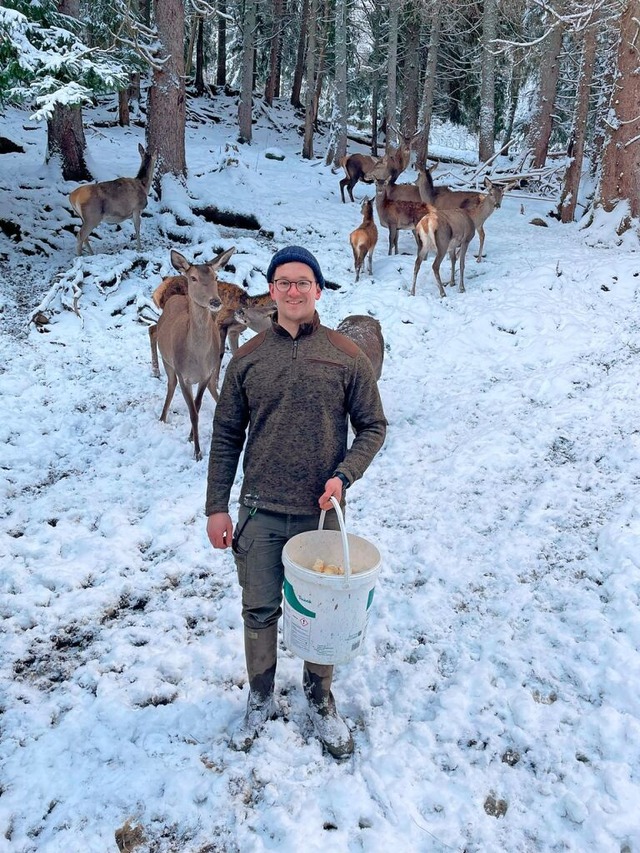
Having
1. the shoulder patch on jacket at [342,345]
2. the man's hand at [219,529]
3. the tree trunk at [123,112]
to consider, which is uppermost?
the tree trunk at [123,112]

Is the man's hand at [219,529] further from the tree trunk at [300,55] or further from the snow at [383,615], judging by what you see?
the tree trunk at [300,55]

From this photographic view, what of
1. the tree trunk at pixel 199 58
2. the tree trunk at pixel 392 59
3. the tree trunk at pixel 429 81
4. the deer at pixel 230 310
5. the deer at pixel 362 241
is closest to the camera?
the deer at pixel 230 310

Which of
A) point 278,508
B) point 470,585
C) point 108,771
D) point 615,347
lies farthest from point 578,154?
point 108,771

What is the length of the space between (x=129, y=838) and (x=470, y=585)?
249cm

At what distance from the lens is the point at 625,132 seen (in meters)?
10.9

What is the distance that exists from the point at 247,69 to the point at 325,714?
69.6ft

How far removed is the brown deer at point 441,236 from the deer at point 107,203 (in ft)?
17.0

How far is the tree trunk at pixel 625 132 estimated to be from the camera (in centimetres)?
1068

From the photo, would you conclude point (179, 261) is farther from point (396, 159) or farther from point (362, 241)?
point (396, 159)

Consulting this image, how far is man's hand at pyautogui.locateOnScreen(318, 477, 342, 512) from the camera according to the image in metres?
2.46

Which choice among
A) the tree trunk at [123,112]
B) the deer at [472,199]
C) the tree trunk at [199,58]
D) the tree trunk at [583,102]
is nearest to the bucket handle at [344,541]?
the deer at [472,199]

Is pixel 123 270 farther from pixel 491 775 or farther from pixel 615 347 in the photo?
pixel 491 775

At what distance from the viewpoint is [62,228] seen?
1193 centimetres

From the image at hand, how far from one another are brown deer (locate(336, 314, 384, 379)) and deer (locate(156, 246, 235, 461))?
1.42 meters
